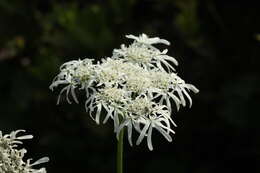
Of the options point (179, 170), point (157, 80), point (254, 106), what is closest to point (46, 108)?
point (179, 170)

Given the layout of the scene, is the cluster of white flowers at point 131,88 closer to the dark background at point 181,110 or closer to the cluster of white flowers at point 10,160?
the cluster of white flowers at point 10,160

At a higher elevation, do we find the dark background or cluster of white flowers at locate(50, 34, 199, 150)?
the dark background

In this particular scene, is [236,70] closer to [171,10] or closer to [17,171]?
[171,10]

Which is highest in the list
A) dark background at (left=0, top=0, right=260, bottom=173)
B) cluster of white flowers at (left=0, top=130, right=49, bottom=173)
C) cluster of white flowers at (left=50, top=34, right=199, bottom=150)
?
dark background at (left=0, top=0, right=260, bottom=173)

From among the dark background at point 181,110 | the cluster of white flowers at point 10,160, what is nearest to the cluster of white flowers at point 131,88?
the cluster of white flowers at point 10,160

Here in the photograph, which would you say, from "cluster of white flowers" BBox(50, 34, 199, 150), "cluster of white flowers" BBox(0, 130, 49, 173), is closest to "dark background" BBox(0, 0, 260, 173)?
"cluster of white flowers" BBox(50, 34, 199, 150)

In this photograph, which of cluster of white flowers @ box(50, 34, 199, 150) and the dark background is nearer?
cluster of white flowers @ box(50, 34, 199, 150)

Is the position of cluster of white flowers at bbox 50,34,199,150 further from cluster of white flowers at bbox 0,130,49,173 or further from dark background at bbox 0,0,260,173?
dark background at bbox 0,0,260,173

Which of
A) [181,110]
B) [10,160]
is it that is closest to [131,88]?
[10,160]
